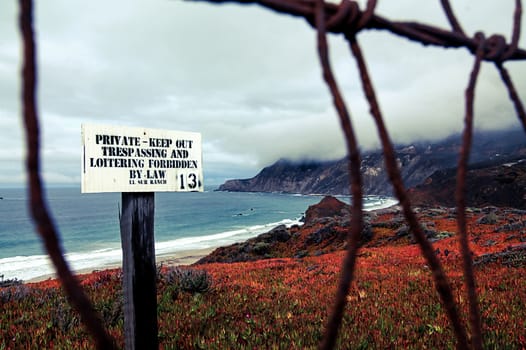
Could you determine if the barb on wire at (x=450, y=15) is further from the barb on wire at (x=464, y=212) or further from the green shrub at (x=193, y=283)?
the green shrub at (x=193, y=283)

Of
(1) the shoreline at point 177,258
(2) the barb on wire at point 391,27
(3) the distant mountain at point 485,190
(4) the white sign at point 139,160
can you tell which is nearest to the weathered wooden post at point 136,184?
(4) the white sign at point 139,160

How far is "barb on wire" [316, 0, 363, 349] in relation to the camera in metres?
0.72

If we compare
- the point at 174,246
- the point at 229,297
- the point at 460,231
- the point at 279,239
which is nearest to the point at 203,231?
the point at 174,246

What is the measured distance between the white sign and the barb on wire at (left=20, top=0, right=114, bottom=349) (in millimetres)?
3194

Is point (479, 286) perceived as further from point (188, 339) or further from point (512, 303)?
point (188, 339)

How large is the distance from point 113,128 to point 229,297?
464 centimetres

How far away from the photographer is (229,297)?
7098 mm

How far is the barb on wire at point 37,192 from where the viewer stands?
54cm

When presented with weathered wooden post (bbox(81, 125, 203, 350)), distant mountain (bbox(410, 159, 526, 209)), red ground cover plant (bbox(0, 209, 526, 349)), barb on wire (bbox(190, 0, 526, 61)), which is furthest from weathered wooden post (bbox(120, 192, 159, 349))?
distant mountain (bbox(410, 159, 526, 209))

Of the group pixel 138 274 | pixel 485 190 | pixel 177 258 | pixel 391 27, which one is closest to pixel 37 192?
pixel 391 27

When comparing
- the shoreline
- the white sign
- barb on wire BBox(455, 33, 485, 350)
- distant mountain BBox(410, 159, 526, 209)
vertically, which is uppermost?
the white sign

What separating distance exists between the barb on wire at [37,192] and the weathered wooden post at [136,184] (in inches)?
126

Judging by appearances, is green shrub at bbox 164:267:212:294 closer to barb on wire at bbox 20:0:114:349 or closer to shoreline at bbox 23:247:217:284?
barb on wire at bbox 20:0:114:349

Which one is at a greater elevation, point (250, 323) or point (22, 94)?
point (22, 94)
